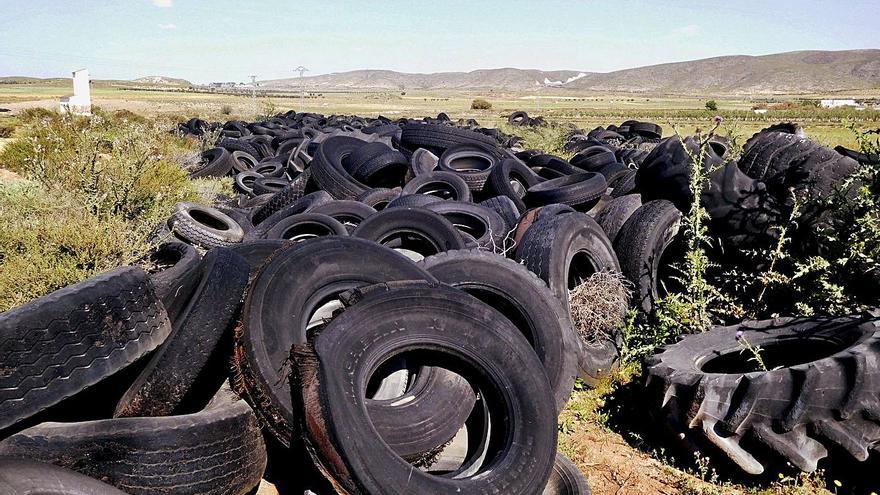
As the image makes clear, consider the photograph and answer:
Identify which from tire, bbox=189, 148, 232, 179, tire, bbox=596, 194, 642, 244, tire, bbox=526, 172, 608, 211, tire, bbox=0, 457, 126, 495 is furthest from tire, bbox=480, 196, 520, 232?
tire, bbox=189, 148, 232, 179

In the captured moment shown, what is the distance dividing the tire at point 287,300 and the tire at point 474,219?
2726mm

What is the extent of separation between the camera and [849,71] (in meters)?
148

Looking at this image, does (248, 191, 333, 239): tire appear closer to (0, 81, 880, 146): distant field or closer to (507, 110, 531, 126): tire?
(0, 81, 880, 146): distant field

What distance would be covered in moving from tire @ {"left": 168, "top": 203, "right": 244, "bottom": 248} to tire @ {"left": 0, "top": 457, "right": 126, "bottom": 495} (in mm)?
4572

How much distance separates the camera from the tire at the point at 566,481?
11.9 feet

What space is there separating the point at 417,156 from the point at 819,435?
792 centimetres

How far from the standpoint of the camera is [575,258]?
6.27m

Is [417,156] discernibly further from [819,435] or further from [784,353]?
[819,435]

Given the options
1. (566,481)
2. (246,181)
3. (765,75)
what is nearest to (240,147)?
(246,181)

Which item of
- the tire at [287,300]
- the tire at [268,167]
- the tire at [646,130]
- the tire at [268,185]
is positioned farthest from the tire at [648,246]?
the tire at [646,130]

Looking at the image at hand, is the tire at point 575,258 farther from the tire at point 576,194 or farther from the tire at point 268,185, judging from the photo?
the tire at point 268,185

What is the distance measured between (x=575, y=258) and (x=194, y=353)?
13.1 ft

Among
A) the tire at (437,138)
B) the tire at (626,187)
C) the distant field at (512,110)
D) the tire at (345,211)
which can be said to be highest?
the distant field at (512,110)

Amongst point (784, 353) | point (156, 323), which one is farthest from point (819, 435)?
point (156, 323)
